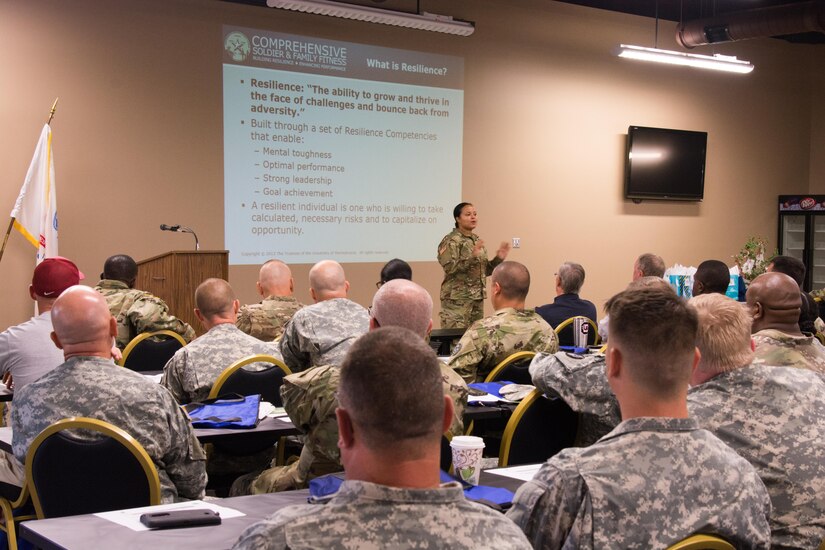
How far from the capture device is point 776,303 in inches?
126

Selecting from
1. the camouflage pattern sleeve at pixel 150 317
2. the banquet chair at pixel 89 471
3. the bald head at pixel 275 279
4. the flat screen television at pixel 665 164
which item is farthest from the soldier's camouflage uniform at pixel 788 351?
the flat screen television at pixel 665 164

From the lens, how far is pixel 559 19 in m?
10.0

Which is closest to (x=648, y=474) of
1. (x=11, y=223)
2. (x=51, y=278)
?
(x=51, y=278)

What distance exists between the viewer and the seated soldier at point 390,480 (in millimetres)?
1191

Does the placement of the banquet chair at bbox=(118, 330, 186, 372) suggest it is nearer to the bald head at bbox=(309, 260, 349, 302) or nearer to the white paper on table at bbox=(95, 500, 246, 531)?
the bald head at bbox=(309, 260, 349, 302)

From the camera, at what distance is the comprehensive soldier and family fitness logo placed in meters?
7.88

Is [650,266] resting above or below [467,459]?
Answer: above

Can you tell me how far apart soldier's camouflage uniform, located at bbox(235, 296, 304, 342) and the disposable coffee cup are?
3.07m

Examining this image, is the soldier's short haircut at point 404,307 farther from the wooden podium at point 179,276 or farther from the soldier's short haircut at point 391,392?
the wooden podium at point 179,276

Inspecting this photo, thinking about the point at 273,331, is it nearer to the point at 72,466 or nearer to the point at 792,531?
the point at 72,466

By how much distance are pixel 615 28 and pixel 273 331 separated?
7.04 m

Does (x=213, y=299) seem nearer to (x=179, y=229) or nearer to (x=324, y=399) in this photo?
(x=324, y=399)

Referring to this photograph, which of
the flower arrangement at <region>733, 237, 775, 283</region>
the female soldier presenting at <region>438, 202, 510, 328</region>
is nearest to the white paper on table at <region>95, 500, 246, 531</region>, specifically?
the female soldier presenting at <region>438, 202, 510, 328</region>

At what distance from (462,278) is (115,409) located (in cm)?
591
